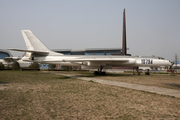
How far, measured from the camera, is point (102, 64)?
17500 millimetres

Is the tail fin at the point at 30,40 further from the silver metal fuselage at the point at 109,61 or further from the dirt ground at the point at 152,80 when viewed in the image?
the dirt ground at the point at 152,80

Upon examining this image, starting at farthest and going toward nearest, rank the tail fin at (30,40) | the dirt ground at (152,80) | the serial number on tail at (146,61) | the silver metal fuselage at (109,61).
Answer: the serial number on tail at (146,61) < the tail fin at (30,40) < the silver metal fuselage at (109,61) < the dirt ground at (152,80)

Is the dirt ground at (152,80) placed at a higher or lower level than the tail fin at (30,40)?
lower

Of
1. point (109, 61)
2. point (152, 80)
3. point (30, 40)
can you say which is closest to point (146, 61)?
point (109, 61)

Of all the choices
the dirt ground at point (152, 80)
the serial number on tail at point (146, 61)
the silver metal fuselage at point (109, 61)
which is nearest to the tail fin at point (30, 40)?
the silver metal fuselage at point (109, 61)

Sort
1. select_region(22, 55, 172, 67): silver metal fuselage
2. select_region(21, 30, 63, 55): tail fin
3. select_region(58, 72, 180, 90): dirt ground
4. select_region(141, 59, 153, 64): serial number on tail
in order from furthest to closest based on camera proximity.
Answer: select_region(141, 59, 153, 64): serial number on tail
select_region(21, 30, 63, 55): tail fin
select_region(22, 55, 172, 67): silver metal fuselage
select_region(58, 72, 180, 90): dirt ground

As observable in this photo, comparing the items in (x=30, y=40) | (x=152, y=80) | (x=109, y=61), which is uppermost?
(x=30, y=40)

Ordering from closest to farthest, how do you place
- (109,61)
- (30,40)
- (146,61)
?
(109,61) → (30,40) → (146,61)

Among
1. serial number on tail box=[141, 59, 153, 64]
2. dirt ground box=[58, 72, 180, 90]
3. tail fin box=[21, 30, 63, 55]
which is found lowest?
dirt ground box=[58, 72, 180, 90]

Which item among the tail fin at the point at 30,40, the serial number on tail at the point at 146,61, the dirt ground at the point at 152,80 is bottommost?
the dirt ground at the point at 152,80

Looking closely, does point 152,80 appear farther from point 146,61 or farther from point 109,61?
point 146,61

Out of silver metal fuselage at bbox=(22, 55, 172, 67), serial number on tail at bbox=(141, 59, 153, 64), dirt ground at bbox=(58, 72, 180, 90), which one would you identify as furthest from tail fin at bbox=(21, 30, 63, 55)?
serial number on tail at bbox=(141, 59, 153, 64)

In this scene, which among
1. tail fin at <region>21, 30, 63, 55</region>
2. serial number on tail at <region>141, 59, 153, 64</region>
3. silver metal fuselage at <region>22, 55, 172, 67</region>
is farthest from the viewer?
serial number on tail at <region>141, 59, 153, 64</region>

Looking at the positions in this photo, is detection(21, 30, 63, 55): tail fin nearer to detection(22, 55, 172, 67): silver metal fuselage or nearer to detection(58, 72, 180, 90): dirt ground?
detection(22, 55, 172, 67): silver metal fuselage
